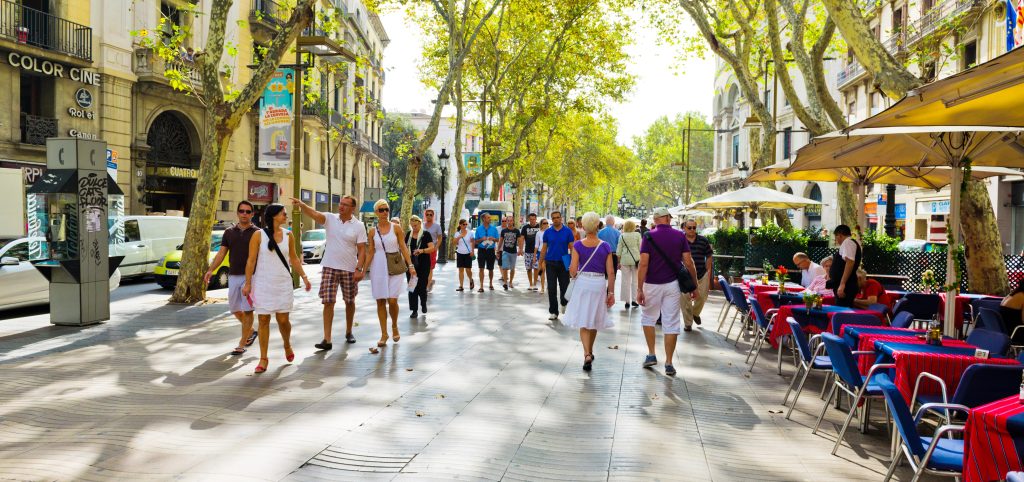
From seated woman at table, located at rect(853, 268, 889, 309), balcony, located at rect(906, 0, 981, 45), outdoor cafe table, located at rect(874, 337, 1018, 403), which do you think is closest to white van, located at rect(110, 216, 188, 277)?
seated woman at table, located at rect(853, 268, 889, 309)

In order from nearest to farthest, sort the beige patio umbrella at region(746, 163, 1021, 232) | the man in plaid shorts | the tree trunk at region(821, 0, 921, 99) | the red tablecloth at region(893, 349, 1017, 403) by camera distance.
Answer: the red tablecloth at region(893, 349, 1017, 403), the man in plaid shorts, the tree trunk at region(821, 0, 921, 99), the beige patio umbrella at region(746, 163, 1021, 232)

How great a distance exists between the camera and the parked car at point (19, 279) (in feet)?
37.6

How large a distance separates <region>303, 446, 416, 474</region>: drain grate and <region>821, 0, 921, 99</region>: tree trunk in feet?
26.9

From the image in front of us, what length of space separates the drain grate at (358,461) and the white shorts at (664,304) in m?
3.79

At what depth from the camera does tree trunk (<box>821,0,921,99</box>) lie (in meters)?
9.74

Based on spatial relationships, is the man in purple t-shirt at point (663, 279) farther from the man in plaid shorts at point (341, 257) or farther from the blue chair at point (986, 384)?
the blue chair at point (986, 384)

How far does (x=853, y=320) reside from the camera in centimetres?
730

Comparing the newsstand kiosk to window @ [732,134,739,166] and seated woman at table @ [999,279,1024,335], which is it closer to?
seated woman at table @ [999,279,1024,335]

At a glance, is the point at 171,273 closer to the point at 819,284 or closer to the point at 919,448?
the point at 819,284

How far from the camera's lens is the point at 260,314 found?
24.3 feet

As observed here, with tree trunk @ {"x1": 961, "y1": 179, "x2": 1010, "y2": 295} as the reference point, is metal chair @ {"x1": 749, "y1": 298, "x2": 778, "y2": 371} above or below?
below

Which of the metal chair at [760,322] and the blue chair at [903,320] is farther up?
the blue chair at [903,320]

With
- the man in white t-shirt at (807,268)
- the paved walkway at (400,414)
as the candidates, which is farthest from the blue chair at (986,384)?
the man in white t-shirt at (807,268)

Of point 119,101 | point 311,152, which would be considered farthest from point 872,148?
point 311,152
